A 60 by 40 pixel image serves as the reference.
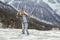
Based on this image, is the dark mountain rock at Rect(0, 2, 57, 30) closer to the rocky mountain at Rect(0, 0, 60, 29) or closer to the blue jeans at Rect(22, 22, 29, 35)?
the rocky mountain at Rect(0, 0, 60, 29)

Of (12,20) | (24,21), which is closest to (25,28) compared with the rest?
(24,21)

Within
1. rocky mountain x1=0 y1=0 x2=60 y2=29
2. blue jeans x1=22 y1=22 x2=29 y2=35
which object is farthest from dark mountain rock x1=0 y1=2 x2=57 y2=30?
blue jeans x1=22 y1=22 x2=29 y2=35

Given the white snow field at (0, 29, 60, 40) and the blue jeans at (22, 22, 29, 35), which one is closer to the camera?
the white snow field at (0, 29, 60, 40)

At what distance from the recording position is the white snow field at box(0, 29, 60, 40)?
3.51m

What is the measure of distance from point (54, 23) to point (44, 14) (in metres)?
0.25

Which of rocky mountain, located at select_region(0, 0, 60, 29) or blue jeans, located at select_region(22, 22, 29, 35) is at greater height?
rocky mountain, located at select_region(0, 0, 60, 29)

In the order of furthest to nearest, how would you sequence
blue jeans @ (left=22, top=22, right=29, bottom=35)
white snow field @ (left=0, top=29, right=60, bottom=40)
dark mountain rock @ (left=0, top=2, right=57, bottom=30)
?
1. dark mountain rock @ (left=0, top=2, right=57, bottom=30)
2. blue jeans @ (left=22, top=22, right=29, bottom=35)
3. white snow field @ (left=0, top=29, right=60, bottom=40)

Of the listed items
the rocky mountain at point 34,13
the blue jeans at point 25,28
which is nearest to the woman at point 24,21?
the blue jeans at point 25,28

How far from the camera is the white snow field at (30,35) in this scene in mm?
3510

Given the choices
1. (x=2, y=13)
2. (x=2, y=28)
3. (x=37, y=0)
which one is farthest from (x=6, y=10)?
(x=37, y=0)

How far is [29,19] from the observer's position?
379cm

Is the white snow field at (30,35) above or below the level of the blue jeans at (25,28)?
below

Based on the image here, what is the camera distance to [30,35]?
3.61m

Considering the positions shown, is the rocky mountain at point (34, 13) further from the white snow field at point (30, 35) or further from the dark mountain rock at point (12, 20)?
the white snow field at point (30, 35)
